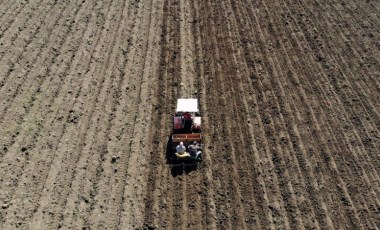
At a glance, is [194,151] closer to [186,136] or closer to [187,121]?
[186,136]

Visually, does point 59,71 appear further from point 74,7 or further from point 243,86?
point 243,86

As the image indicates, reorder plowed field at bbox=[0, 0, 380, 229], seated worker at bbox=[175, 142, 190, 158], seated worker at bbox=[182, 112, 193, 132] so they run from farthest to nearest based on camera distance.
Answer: seated worker at bbox=[182, 112, 193, 132], seated worker at bbox=[175, 142, 190, 158], plowed field at bbox=[0, 0, 380, 229]

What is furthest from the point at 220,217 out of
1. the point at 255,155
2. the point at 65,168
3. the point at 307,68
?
the point at 307,68

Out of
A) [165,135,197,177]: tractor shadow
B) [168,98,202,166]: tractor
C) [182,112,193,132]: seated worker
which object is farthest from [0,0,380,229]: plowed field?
[182,112,193,132]: seated worker

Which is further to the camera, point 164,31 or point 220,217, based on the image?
point 164,31

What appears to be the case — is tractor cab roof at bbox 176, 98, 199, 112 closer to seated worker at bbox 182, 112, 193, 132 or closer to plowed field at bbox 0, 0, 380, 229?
seated worker at bbox 182, 112, 193, 132

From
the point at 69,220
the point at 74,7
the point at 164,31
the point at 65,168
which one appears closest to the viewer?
the point at 69,220

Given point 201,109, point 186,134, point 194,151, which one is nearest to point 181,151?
point 194,151
